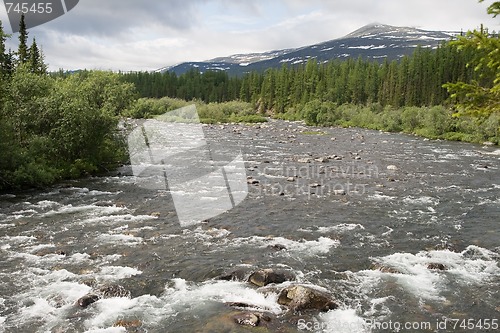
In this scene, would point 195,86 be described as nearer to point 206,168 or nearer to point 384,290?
point 206,168

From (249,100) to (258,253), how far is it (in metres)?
135

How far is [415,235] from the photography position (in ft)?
52.7

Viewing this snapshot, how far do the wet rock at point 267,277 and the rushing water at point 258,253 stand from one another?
1.06 ft

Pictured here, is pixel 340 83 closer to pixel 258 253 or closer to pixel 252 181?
pixel 252 181

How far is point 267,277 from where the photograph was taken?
1163 cm

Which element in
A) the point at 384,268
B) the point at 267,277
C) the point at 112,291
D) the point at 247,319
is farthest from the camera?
the point at 384,268

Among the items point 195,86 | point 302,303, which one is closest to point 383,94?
point 195,86

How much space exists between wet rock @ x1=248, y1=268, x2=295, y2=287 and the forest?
6.28m

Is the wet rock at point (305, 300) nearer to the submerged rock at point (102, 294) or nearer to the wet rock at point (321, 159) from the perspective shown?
the submerged rock at point (102, 294)

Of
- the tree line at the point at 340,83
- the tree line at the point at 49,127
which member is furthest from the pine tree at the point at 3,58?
the tree line at the point at 340,83

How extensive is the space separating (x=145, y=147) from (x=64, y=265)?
24.1m

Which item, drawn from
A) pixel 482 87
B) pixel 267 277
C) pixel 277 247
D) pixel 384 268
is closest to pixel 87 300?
pixel 267 277

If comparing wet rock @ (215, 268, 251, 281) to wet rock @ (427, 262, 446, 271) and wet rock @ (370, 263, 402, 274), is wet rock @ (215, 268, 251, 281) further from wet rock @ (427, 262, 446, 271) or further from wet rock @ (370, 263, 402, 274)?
wet rock @ (427, 262, 446, 271)

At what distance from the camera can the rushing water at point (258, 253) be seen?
10000 mm
